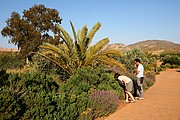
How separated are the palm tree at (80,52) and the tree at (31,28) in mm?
20330

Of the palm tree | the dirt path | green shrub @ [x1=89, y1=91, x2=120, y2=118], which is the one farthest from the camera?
the palm tree

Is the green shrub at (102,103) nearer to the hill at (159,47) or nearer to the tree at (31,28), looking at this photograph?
the tree at (31,28)

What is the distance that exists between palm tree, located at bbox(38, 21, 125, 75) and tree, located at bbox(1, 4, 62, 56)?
66.7 feet

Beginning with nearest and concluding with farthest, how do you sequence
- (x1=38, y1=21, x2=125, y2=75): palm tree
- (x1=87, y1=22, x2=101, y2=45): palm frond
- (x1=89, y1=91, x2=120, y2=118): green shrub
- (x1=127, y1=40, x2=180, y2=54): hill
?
1. (x1=89, y1=91, x2=120, y2=118): green shrub
2. (x1=38, y1=21, x2=125, y2=75): palm tree
3. (x1=87, y1=22, x2=101, y2=45): palm frond
4. (x1=127, y1=40, x2=180, y2=54): hill

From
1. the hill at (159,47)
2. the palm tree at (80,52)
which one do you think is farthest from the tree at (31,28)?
the hill at (159,47)

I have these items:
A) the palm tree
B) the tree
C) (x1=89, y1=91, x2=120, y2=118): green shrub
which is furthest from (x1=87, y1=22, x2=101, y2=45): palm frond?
the tree

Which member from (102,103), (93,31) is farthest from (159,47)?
(102,103)

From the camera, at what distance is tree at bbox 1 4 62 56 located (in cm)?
3091

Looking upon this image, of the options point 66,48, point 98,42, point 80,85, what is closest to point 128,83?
point 80,85

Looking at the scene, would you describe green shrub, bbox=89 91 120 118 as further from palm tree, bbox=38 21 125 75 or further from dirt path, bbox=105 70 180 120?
palm tree, bbox=38 21 125 75

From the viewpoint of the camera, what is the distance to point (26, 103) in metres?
4.80

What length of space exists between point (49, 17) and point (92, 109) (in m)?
29.3

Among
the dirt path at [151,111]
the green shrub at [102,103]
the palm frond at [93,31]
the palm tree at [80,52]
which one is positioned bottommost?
the dirt path at [151,111]

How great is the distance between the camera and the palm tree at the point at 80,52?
1125 cm
